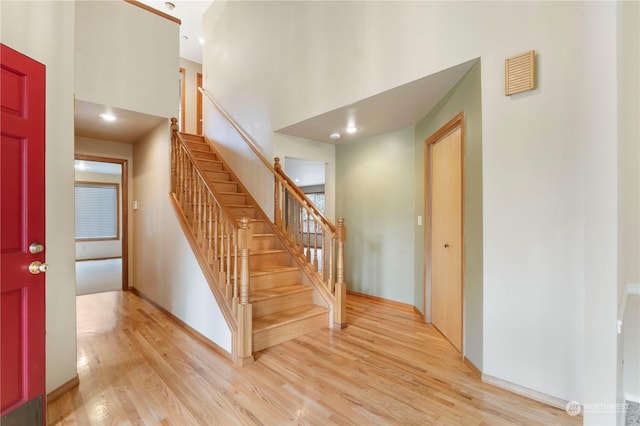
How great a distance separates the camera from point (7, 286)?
1.46 metres

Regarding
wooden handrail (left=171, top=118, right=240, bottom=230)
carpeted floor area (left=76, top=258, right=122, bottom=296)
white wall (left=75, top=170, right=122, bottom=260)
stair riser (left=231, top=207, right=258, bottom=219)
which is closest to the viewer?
wooden handrail (left=171, top=118, right=240, bottom=230)

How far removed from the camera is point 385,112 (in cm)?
319

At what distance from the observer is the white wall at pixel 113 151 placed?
14.2 feet

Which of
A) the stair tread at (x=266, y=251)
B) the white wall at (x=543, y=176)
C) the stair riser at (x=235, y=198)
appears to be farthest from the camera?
the stair riser at (x=235, y=198)

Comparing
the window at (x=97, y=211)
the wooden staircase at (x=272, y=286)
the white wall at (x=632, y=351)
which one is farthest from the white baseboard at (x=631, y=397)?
the window at (x=97, y=211)

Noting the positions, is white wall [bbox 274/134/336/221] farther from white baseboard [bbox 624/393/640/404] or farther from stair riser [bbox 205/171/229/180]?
white baseboard [bbox 624/393/640/404]

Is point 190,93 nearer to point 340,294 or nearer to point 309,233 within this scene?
point 309,233

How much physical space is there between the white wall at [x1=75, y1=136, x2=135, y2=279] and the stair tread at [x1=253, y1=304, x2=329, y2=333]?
10.1 feet

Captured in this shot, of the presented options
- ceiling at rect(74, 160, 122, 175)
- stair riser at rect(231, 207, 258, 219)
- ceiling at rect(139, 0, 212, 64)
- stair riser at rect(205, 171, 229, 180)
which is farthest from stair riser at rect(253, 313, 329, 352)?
ceiling at rect(74, 160, 122, 175)

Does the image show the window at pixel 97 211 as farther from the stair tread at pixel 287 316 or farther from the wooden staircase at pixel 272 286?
the stair tread at pixel 287 316

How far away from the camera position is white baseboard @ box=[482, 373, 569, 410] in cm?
184

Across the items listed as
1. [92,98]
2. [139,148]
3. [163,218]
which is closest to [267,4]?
[92,98]

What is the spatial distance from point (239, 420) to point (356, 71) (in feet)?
→ 9.72

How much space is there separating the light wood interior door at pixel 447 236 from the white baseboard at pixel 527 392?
1.46 ft
